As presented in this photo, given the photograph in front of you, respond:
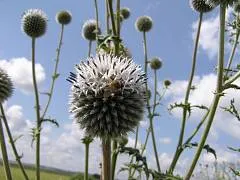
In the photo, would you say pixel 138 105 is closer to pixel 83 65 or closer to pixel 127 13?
pixel 83 65

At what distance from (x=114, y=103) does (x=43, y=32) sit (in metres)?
4.63

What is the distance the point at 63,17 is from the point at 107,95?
616 cm

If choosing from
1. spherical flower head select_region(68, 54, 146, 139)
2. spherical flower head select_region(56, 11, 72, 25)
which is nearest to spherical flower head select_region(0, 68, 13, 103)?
spherical flower head select_region(68, 54, 146, 139)

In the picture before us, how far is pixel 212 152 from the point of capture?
3615 mm

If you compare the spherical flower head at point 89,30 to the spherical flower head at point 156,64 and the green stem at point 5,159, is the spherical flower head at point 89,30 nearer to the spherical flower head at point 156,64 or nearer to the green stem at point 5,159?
the spherical flower head at point 156,64

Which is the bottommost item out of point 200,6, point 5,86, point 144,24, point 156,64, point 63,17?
point 5,86

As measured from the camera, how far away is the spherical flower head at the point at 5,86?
5661 millimetres

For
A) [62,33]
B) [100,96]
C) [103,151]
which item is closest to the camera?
[103,151]

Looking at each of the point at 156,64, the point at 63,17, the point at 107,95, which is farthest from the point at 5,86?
the point at 156,64

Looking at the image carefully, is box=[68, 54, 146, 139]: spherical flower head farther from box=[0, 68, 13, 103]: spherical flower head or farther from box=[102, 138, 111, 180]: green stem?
box=[0, 68, 13, 103]: spherical flower head

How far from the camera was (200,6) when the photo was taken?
6.25 metres

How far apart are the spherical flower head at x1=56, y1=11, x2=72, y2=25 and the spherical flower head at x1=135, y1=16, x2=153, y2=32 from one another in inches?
61.2

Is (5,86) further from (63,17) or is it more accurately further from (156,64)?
(156,64)

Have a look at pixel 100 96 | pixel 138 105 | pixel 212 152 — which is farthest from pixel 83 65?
pixel 212 152
